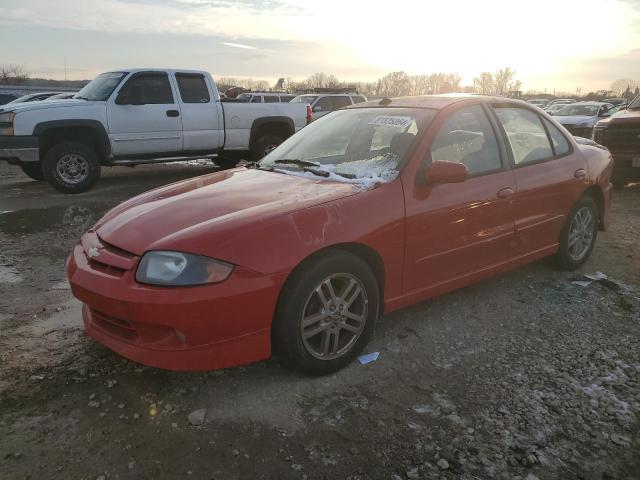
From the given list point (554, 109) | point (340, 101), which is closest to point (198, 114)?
point (340, 101)

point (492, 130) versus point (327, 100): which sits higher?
point (327, 100)

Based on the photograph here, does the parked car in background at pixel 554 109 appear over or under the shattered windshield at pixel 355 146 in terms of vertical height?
over

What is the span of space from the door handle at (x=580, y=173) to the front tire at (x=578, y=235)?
21 cm

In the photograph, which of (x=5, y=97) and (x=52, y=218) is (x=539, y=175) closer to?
(x=52, y=218)

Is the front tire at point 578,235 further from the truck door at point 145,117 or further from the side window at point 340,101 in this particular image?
the side window at point 340,101

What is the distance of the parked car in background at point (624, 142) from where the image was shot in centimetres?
834

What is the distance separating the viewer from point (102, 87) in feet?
28.7

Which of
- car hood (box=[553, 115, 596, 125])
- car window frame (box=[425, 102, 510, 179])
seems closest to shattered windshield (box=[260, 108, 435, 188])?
car window frame (box=[425, 102, 510, 179])

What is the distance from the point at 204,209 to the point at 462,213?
168 centimetres

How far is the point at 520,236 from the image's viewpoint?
3912 millimetres

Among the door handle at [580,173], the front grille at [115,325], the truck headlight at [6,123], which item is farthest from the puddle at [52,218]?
the door handle at [580,173]

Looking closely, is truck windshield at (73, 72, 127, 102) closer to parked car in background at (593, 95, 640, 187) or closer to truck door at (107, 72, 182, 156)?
truck door at (107, 72, 182, 156)

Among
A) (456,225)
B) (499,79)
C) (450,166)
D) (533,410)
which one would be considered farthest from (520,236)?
(499,79)

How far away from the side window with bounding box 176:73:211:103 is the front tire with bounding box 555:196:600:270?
6964 millimetres
